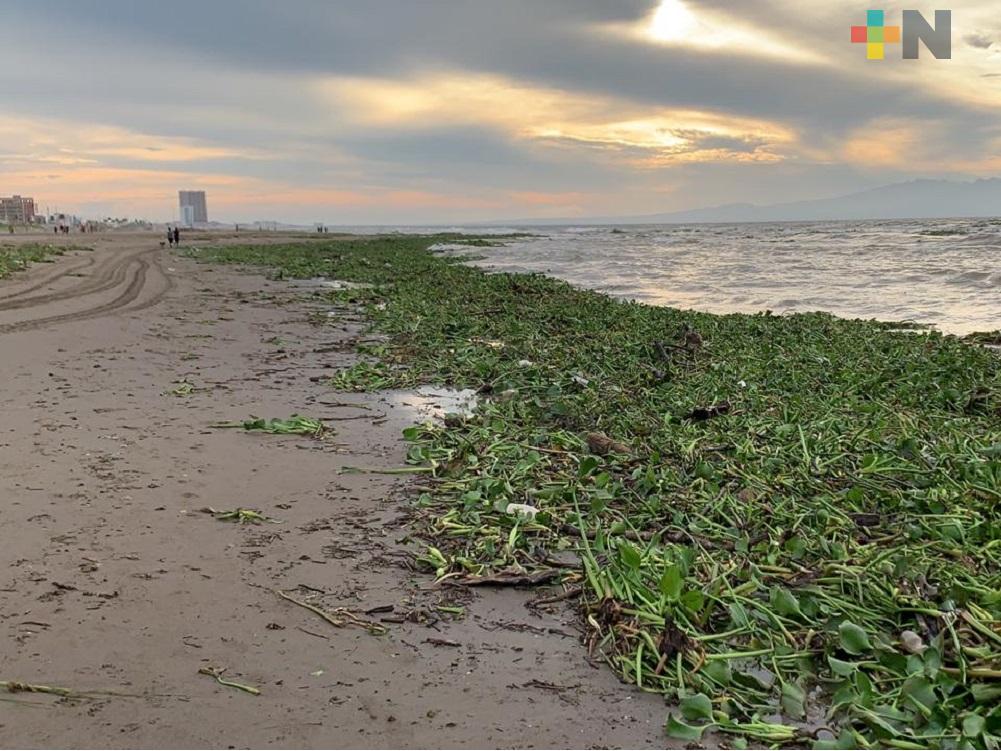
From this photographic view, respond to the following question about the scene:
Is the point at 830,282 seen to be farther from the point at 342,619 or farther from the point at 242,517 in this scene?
the point at 342,619

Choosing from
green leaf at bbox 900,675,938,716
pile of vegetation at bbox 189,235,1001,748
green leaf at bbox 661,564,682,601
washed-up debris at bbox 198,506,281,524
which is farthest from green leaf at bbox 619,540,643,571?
washed-up debris at bbox 198,506,281,524

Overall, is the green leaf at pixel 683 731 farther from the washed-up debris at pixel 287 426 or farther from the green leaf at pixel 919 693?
the washed-up debris at pixel 287 426

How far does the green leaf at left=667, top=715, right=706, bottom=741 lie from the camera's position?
2.49m

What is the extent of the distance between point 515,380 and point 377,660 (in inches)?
198

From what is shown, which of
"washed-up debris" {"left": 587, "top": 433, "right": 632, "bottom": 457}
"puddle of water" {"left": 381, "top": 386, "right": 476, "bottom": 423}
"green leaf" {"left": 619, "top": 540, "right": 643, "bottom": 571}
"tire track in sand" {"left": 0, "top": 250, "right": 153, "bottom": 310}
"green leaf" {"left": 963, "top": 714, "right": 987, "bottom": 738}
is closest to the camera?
"green leaf" {"left": 963, "top": 714, "right": 987, "bottom": 738}

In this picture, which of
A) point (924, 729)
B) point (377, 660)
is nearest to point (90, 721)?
point (377, 660)

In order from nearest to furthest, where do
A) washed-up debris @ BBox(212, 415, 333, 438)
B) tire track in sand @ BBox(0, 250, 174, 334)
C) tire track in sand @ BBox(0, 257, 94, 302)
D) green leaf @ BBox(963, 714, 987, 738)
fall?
green leaf @ BBox(963, 714, 987, 738), washed-up debris @ BBox(212, 415, 333, 438), tire track in sand @ BBox(0, 250, 174, 334), tire track in sand @ BBox(0, 257, 94, 302)

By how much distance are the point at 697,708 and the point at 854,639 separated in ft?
2.64

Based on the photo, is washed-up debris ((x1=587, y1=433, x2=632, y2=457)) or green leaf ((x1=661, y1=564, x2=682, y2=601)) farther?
washed-up debris ((x1=587, y1=433, x2=632, y2=457))

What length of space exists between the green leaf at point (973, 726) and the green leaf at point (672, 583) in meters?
1.12

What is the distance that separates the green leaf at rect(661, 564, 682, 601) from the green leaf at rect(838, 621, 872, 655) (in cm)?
66

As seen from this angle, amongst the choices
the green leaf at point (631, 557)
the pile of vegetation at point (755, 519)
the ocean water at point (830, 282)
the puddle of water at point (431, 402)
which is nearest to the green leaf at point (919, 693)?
the pile of vegetation at point (755, 519)

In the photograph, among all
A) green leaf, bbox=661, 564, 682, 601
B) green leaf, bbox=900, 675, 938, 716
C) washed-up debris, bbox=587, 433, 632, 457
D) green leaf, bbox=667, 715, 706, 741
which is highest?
washed-up debris, bbox=587, 433, 632, 457

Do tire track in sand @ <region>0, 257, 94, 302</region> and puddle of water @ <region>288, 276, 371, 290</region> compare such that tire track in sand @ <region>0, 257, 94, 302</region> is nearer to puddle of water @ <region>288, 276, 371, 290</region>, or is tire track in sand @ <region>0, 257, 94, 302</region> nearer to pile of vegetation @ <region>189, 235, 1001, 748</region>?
puddle of water @ <region>288, 276, 371, 290</region>
